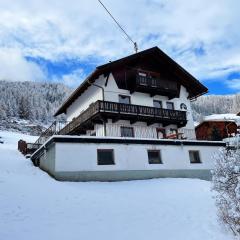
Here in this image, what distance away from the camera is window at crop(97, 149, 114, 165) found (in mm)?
20859

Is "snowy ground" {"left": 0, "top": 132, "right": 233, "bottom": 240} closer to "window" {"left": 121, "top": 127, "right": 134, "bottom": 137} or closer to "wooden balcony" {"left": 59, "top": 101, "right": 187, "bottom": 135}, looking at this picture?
"wooden balcony" {"left": 59, "top": 101, "right": 187, "bottom": 135}

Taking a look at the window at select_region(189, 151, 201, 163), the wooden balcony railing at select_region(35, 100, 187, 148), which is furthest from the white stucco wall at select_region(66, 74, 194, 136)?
the window at select_region(189, 151, 201, 163)

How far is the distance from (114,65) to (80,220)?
19.9m

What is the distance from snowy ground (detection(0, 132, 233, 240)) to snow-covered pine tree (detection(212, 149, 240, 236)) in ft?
2.17

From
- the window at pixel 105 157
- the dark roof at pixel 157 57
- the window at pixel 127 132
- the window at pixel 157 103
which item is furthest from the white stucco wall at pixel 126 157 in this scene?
the dark roof at pixel 157 57

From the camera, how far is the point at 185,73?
34250mm

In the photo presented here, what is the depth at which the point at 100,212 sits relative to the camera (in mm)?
12633

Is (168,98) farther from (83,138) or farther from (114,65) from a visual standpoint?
(83,138)

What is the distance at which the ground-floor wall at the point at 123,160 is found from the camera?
1925 cm

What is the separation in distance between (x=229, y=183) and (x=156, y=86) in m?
21.0

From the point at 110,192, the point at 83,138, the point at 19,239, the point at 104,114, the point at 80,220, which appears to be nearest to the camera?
the point at 19,239

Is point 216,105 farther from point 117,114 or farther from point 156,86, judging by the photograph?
point 117,114

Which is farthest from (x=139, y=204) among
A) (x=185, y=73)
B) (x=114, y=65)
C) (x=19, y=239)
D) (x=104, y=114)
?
(x=185, y=73)

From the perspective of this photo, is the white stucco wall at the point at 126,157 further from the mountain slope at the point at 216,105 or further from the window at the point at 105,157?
the mountain slope at the point at 216,105
